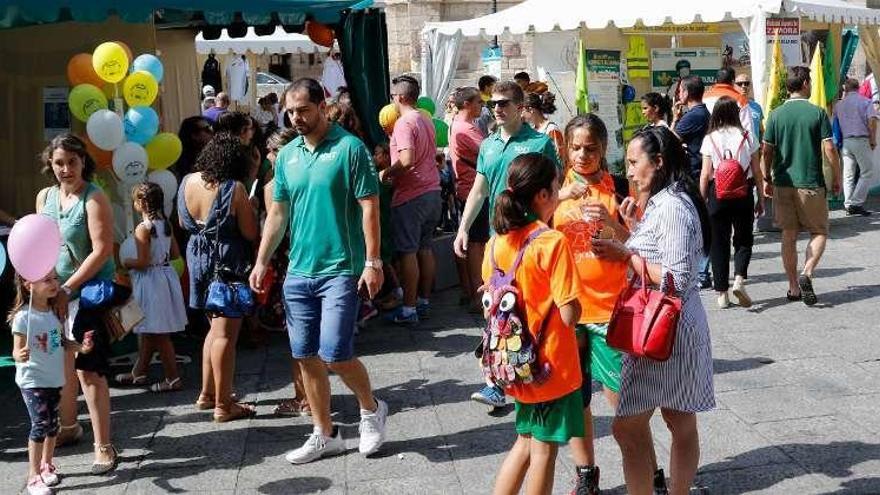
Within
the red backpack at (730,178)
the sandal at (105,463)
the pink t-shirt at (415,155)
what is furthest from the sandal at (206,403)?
the red backpack at (730,178)

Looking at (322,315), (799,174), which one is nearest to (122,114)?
(322,315)

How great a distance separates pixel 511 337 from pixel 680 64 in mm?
11829

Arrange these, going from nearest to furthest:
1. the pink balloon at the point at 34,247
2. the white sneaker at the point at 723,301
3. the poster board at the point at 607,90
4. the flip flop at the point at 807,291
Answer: the pink balloon at the point at 34,247 < the flip flop at the point at 807,291 < the white sneaker at the point at 723,301 < the poster board at the point at 607,90

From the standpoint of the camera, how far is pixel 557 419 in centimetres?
397

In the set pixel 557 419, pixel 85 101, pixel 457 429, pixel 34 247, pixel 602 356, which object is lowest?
pixel 457 429

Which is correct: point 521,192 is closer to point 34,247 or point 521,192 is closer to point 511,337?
point 511,337

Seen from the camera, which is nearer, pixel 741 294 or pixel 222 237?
pixel 222 237

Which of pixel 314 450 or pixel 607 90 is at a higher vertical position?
pixel 607 90

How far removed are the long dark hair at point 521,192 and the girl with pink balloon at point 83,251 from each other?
2362 millimetres

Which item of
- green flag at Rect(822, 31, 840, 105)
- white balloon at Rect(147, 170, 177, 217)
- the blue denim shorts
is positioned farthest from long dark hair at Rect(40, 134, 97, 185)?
green flag at Rect(822, 31, 840, 105)

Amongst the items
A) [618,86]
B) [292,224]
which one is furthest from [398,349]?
[618,86]

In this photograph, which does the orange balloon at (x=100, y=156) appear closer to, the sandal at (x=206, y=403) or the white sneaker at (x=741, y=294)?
the sandal at (x=206, y=403)

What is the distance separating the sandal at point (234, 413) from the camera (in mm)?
6152

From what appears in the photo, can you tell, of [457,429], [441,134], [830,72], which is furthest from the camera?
[830,72]
